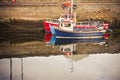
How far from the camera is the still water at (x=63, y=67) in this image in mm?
3307

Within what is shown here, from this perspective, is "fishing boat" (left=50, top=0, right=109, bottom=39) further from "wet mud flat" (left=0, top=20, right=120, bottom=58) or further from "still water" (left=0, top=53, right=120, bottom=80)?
"still water" (left=0, top=53, right=120, bottom=80)

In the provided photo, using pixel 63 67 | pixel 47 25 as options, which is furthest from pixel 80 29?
pixel 63 67

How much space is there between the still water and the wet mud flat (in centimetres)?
11

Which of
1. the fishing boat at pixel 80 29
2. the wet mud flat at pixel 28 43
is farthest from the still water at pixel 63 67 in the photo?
the fishing boat at pixel 80 29

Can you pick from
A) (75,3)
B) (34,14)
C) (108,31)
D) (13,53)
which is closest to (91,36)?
(108,31)

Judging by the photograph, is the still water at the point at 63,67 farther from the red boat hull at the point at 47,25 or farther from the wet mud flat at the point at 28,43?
the red boat hull at the point at 47,25

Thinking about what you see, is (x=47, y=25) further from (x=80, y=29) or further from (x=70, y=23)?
(x=80, y=29)

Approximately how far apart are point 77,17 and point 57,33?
330 millimetres

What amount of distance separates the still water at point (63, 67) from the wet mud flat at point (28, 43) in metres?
0.11

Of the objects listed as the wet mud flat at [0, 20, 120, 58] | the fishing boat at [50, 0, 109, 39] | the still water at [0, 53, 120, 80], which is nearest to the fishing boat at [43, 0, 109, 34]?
the fishing boat at [50, 0, 109, 39]

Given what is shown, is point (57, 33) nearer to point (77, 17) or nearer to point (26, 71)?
point (77, 17)

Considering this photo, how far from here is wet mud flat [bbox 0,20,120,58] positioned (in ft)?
11.8

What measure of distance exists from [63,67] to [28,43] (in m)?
0.63

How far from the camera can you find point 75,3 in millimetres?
3680
